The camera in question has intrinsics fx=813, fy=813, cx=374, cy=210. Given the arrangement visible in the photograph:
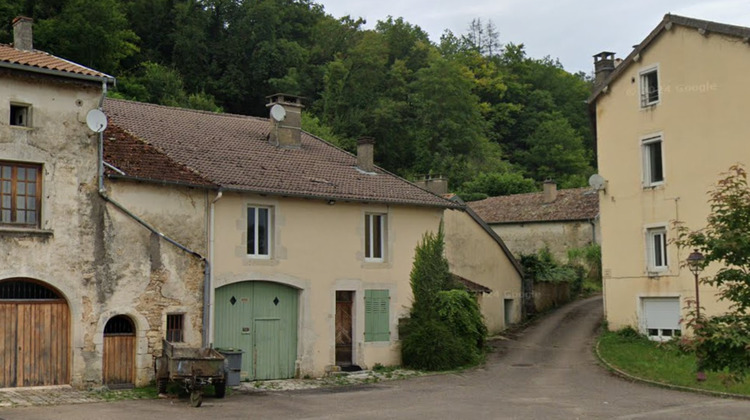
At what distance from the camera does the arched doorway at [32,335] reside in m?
17.2

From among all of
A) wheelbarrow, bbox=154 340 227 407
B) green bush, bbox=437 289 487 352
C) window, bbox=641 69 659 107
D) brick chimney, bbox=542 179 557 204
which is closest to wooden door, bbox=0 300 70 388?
wheelbarrow, bbox=154 340 227 407

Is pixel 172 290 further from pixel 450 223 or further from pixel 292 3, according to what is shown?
pixel 292 3

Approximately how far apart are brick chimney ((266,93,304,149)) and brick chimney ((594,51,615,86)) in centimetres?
1312

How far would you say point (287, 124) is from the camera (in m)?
25.8

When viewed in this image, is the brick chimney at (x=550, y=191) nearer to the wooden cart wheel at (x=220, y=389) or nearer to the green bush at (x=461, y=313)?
the green bush at (x=461, y=313)

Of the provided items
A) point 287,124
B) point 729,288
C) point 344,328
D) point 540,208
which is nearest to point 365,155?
point 287,124

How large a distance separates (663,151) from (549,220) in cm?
1458

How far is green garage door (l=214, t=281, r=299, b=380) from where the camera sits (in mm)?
20812

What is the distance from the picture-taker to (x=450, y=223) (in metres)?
30.6

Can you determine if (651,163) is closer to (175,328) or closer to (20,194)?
(175,328)

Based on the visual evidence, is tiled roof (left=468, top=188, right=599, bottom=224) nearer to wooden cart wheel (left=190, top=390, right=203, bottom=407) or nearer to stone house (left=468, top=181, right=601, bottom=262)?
stone house (left=468, top=181, right=601, bottom=262)

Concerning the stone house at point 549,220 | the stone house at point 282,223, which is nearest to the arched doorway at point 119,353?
the stone house at point 282,223

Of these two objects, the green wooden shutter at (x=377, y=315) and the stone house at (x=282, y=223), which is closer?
the stone house at (x=282, y=223)

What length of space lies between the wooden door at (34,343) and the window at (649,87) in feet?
65.7
